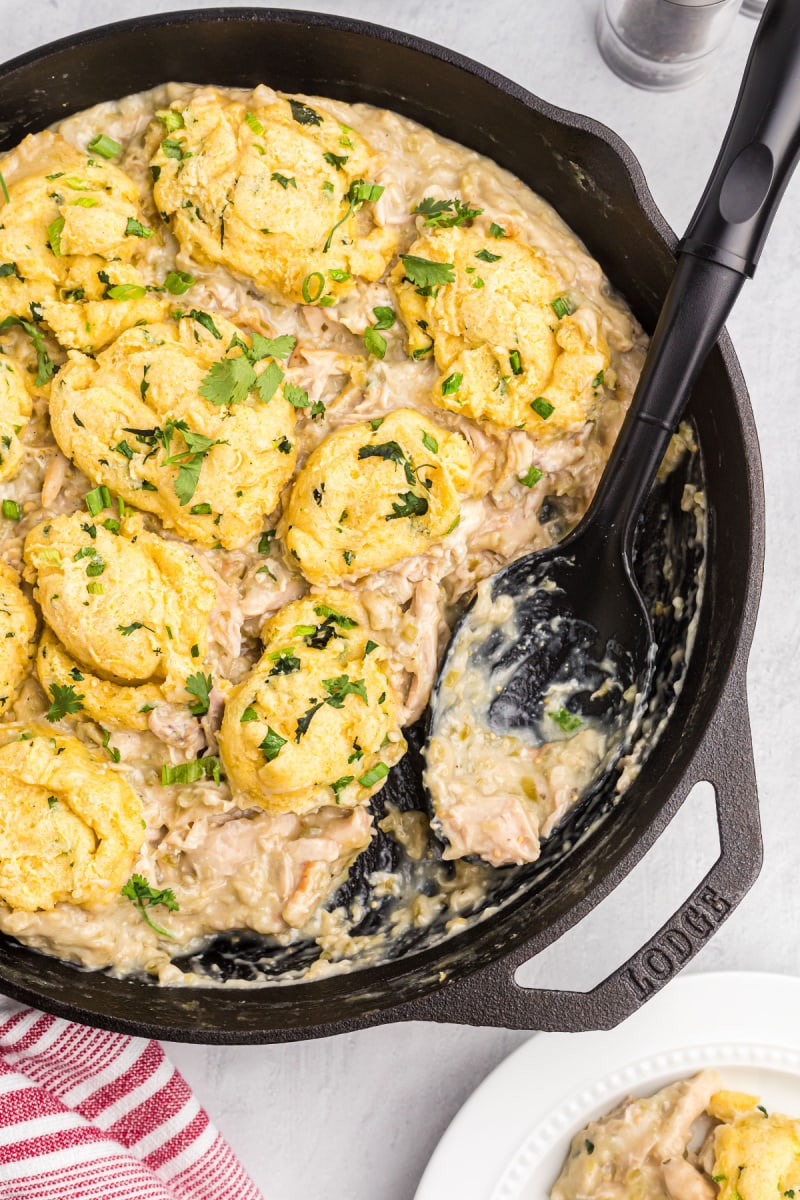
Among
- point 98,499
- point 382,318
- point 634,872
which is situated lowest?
point 634,872

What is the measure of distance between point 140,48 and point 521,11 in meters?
1.20

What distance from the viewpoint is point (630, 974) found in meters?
2.63

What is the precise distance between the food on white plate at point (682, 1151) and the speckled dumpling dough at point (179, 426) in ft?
6.65

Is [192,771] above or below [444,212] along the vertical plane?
below

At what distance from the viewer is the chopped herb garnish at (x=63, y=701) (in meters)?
2.81

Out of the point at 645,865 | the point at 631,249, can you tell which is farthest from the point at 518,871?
the point at 631,249

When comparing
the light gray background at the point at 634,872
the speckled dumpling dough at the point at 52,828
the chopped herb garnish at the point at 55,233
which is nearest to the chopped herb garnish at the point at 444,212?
the light gray background at the point at 634,872

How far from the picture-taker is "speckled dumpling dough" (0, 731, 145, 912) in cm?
271

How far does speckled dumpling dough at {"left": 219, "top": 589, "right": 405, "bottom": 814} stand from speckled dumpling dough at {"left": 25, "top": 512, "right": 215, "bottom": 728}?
19 cm

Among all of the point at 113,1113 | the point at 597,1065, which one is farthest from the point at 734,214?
the point at 113,1113

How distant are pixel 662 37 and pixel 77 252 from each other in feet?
5.96

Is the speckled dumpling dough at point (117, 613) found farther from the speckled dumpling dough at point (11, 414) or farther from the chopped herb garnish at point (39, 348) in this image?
the chopped herb garnish at point (39, 348)

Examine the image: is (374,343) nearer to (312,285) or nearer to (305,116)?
(312,285)

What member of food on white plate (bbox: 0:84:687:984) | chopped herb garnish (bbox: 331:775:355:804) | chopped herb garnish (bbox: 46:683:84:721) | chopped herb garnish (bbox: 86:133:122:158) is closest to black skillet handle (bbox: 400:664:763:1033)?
food on white plate (bbox: 0:84:687:984)
